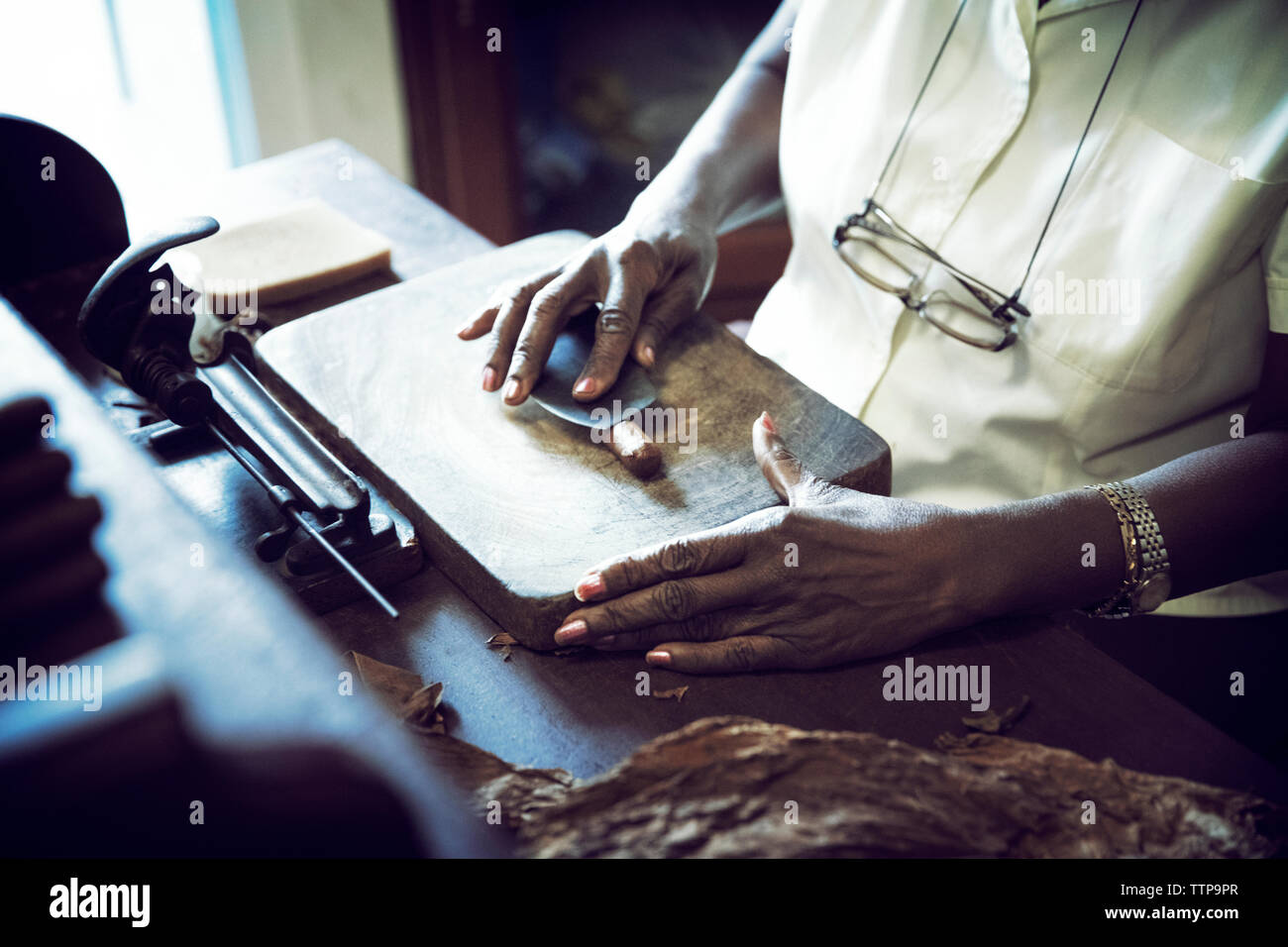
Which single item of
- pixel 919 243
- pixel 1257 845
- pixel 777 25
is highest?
pixel 777 25

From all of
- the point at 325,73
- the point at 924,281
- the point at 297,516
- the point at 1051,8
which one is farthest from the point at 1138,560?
the point at 325,73

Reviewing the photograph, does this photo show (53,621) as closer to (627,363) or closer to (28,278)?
(627,363)

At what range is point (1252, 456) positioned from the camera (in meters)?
1.08

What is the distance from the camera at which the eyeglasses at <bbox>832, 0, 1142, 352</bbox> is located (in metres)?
1.25

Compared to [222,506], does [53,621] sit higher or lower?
higher

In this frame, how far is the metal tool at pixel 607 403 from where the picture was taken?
111cm

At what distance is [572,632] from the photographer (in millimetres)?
933

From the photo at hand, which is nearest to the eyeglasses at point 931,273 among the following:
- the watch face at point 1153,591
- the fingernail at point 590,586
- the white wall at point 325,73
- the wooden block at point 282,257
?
the watch face at point 1153,591
